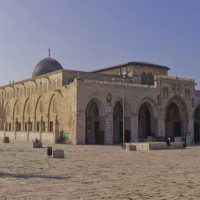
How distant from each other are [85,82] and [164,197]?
2919cm

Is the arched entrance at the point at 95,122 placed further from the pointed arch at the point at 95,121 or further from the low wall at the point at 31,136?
the low wall at the point at 31,136

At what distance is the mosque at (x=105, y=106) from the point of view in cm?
3872

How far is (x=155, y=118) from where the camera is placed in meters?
42.9

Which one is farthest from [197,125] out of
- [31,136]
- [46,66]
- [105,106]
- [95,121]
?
[46,66]

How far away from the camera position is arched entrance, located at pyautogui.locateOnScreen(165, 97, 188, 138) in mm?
45969

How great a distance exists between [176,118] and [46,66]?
1907 centimetres

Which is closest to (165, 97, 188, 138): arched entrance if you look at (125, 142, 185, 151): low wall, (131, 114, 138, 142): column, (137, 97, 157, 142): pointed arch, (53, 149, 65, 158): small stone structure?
(137, 97, 157, 142): pointed arch

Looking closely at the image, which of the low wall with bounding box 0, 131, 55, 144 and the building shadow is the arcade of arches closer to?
the low wall with bounding box 0, 131, 55, 144

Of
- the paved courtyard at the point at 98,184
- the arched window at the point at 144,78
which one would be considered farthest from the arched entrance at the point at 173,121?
the paved courtyard at the point at 98,184

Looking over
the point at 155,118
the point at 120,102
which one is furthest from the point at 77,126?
the point at 155,118

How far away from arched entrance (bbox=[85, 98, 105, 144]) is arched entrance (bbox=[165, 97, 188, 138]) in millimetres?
9388

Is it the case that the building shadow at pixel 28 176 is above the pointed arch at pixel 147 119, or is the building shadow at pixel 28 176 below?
below

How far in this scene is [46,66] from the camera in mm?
52531

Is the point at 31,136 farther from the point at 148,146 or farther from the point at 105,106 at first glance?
the point at 148,146
